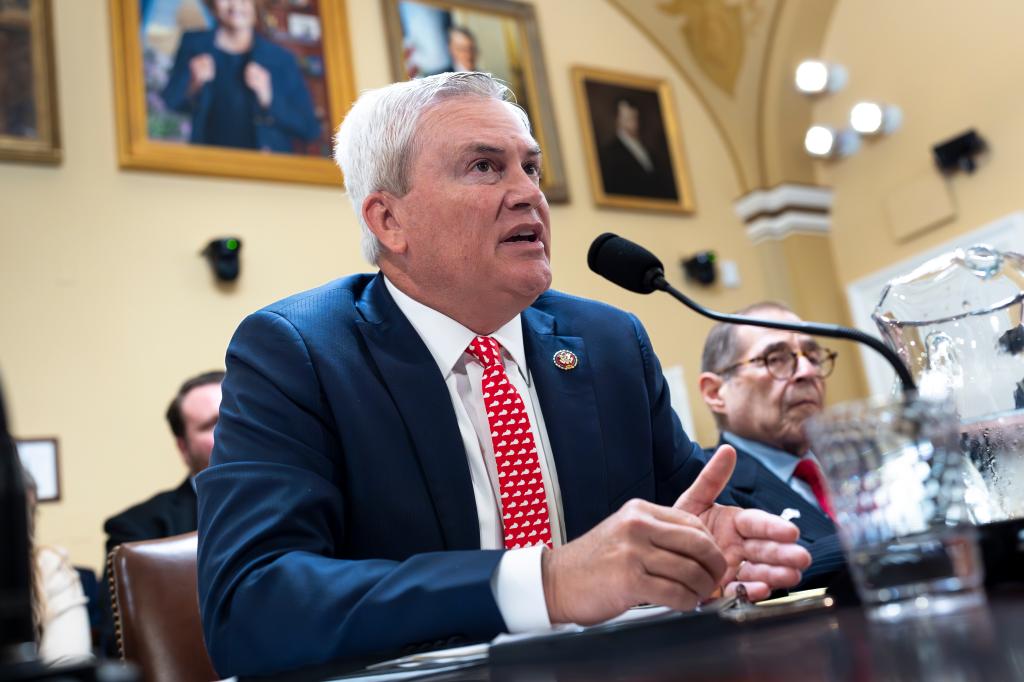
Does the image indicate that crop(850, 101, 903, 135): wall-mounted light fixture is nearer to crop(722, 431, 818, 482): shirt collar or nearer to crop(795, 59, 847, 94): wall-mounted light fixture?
crop(795, 59, 847, 94): wall-mounted light fixture

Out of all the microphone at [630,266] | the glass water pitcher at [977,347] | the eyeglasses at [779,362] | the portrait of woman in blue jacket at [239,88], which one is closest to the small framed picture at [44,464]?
the portrait of woman in blue jacket at [239,88]

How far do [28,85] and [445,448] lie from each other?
4675 millimetres

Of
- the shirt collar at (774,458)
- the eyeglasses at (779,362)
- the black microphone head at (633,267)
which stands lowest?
the shirt collar at (774,458)

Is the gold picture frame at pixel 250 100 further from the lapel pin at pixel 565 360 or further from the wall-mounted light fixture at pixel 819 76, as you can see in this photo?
the lapel pin at pixel 565 360

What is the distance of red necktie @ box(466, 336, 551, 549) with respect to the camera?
1.78 meters

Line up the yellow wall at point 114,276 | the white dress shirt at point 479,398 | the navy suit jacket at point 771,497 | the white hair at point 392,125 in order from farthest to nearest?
the yellow wall at point 114,276
the navy suit jacket at point 771,497
the white hair at point 392,125
the white dress shirt at point 479,398

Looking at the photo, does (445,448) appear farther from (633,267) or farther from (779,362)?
(779,362)

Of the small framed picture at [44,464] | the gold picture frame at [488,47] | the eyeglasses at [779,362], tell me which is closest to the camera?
the eyeglasses at [779,362]

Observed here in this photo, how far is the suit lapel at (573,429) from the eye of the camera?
5.99 ft

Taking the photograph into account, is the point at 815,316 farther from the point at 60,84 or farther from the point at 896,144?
the point at 60,84

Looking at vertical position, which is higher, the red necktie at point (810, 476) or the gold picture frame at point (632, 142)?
the gold picture frame at point (632, 142)

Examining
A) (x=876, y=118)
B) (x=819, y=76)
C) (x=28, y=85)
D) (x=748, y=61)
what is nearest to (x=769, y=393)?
(x=28, y=85)

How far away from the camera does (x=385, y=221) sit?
7.18ft

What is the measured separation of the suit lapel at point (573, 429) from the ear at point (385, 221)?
34cm
